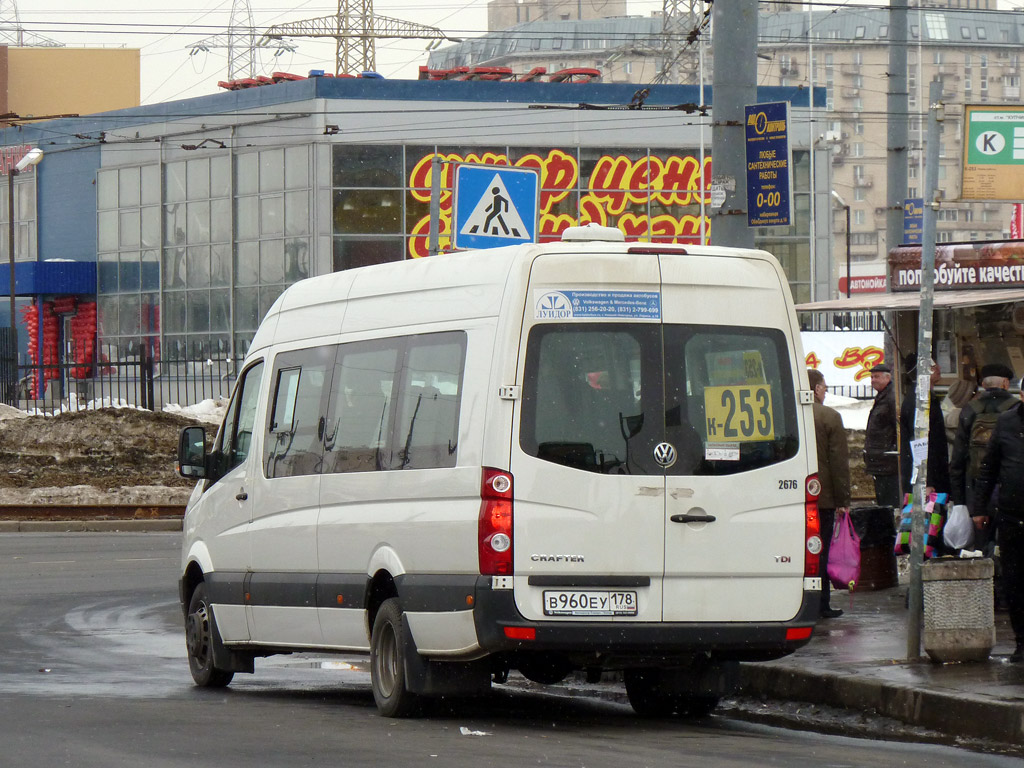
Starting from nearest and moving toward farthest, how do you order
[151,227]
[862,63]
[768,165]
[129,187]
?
1. [768,165]
2. [151,227]
3. [129,187]
4. [862,63]

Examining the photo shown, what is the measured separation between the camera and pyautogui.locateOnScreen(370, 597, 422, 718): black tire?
862 centimetres

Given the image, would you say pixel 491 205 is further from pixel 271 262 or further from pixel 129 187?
pixel 129 187

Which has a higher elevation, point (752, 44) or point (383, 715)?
point (752, 44)

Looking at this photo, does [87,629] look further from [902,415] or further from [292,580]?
[902,415]

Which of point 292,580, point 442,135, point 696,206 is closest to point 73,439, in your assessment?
point 442,135

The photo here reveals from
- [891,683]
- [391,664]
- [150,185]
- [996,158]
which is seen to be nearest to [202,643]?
[391,664]

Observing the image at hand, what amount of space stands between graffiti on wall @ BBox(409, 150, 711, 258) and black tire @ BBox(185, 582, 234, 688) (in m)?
35.0

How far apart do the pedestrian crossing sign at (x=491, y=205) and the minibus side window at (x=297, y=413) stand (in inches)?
131

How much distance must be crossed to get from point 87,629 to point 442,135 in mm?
33087

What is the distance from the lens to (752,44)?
12.6 meters

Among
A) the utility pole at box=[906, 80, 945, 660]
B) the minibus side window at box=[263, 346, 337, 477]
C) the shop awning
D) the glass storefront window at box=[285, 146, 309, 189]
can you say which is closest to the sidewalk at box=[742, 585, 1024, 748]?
the utility pole at box=[906, 80, 945, 660]

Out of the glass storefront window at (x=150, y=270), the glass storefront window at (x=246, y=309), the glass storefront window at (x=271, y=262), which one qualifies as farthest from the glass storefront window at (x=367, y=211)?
the glass storefront window at (x=150, y=270)

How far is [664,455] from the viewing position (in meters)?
8.28

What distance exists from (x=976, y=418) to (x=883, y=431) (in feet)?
10.4
